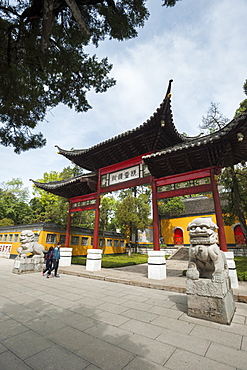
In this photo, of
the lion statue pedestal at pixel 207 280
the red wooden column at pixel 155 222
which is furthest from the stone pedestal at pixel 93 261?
the lion statue pedestal at pixel 207 280

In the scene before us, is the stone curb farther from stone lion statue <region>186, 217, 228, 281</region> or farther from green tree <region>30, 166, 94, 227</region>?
green tree <region>30, 166, 94, 227</region>

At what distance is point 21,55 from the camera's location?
4.35 meters

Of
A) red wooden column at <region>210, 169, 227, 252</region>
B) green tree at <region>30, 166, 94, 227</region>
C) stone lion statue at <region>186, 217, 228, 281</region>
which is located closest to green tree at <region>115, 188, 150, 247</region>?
green tree at <region>30, 166, 94, 227</region>

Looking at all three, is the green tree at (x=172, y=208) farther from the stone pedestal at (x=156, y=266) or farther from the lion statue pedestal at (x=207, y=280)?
the lion statue pedestal at (x=207, y=280)

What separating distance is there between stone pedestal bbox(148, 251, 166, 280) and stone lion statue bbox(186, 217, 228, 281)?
351 centimetres

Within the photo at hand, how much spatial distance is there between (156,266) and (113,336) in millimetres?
4763

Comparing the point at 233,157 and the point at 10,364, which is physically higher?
the point at 233,157

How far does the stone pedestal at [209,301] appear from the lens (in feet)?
11.0

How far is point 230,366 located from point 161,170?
6578 mm

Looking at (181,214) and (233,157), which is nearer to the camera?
(233,157)

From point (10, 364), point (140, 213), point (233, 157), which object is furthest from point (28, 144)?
point (140, 213)

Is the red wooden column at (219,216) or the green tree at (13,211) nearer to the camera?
the red wooden column at (219,216)

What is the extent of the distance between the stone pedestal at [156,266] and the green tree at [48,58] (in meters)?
6.00

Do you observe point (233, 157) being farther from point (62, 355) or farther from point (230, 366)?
point (62, 355)
